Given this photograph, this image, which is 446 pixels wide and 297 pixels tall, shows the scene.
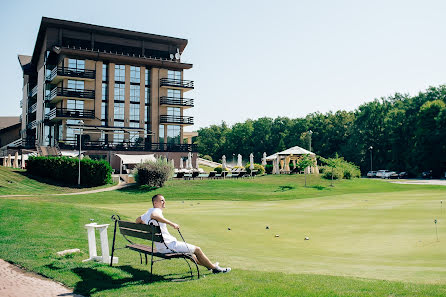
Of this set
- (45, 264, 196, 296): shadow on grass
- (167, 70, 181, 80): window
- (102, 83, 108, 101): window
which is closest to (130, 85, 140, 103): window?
(102, 83, 108, 101): window

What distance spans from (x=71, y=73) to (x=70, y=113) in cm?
509

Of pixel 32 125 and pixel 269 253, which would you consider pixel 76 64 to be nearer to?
pixel 32 125

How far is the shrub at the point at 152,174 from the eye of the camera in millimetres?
36531

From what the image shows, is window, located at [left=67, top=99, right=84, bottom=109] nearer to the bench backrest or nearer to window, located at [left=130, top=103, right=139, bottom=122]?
window, located at [left=130, top=103, right=139, bottom=122]

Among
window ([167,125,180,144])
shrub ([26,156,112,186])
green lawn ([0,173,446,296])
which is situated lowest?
green lawn ([0,173,446,296])

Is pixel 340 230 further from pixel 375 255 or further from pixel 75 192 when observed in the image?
pixel 75 192

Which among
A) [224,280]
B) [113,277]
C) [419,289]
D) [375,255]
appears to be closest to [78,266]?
[113,277]

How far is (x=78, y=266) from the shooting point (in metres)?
8.00

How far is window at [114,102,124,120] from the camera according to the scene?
57769 millimetres

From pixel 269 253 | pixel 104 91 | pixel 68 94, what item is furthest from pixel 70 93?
pixel 269 253

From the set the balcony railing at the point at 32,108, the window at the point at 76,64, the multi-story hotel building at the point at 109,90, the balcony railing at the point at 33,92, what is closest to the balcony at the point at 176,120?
the multi-story hotel building at the point at 109,90

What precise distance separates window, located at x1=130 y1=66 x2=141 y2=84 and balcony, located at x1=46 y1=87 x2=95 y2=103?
6.28 metres

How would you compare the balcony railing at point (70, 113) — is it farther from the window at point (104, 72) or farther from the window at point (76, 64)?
the window at point (76, 64)

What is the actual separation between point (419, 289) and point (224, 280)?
9.63 ft
